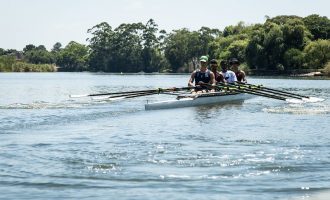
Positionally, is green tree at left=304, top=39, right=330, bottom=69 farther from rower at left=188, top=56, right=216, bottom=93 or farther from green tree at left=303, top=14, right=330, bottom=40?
rower at left=188, top=56, right=216, bottom=93

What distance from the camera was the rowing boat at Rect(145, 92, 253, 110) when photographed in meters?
23.1

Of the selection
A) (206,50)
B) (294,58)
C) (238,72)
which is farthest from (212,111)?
(206,50)

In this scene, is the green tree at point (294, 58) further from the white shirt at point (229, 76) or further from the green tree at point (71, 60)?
the green tree at point (71, 60)

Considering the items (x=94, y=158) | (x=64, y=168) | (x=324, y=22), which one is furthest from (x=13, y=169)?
(x=324, y=22)

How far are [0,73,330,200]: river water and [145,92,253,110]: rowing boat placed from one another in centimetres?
226

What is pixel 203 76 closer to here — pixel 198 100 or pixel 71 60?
A: pixel 198 100

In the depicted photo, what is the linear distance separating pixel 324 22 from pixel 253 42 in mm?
17839

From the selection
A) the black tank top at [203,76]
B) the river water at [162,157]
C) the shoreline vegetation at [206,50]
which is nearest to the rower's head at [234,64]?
the black tank top at [203,76]

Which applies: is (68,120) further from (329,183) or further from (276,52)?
(276,52)

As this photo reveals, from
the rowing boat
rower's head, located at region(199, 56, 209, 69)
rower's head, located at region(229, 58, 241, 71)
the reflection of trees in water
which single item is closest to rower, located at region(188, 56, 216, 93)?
rower's head, located at region(199, 56, 209, 69)

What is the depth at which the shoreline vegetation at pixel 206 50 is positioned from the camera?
9475cm

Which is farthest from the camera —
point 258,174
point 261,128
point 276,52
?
point 276,52

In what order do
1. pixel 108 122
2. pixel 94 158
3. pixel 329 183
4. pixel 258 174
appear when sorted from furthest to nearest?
1. pixel 108 122
2. pixel 94 158
3. pixel 258 174
4. pixel 329 183

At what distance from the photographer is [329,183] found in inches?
398
